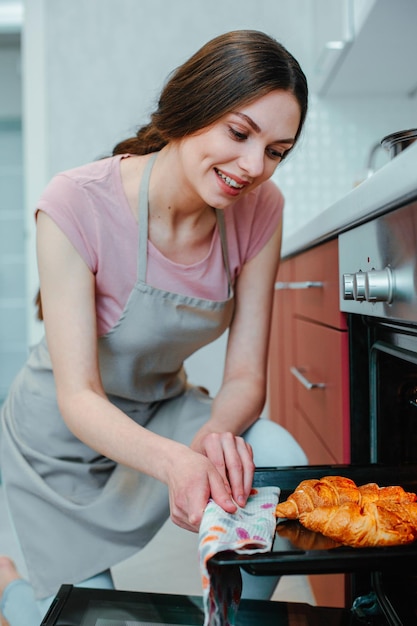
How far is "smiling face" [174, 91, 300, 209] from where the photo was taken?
3.32 ft

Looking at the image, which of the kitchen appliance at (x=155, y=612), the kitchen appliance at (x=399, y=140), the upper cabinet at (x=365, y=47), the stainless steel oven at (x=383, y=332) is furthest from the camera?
the upper cabinet at (x=365, y=47)

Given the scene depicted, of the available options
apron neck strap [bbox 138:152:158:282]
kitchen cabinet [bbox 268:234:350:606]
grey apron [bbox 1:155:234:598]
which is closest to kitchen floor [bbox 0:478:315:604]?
kitchen cabinet [bbox 268:234:350:606]

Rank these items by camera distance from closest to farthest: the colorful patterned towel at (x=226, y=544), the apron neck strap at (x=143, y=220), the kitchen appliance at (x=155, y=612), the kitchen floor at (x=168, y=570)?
1. the colorful patterned towel at (x=226, y=544)
2. the kitchen appliance at (x=155, y=612)
3. the apron neck strap at (x=143, y=220)
4. the kitchen floor at (x=168, y=570)

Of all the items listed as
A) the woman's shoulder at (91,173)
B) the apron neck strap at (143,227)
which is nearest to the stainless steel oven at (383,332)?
the apron neck strap at (143,227)

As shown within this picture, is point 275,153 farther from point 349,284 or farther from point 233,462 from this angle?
point 233,462

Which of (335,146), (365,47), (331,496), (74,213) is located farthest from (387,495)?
(335,146)

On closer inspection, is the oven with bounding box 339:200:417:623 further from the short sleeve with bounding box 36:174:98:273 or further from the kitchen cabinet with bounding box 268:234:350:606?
the short sleeve with bounding box 36:174:98:273

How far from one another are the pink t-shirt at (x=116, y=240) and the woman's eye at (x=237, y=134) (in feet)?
0.98

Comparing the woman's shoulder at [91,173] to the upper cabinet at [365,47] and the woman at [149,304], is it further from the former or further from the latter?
the upper cabinet at [365,47]

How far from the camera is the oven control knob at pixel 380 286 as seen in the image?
2.61 feet

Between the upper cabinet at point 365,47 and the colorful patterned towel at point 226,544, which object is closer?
the colorful patterned towel at point 226,544

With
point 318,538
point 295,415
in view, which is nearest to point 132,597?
point 318,538

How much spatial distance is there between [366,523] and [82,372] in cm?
56

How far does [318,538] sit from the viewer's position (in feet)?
2.27
